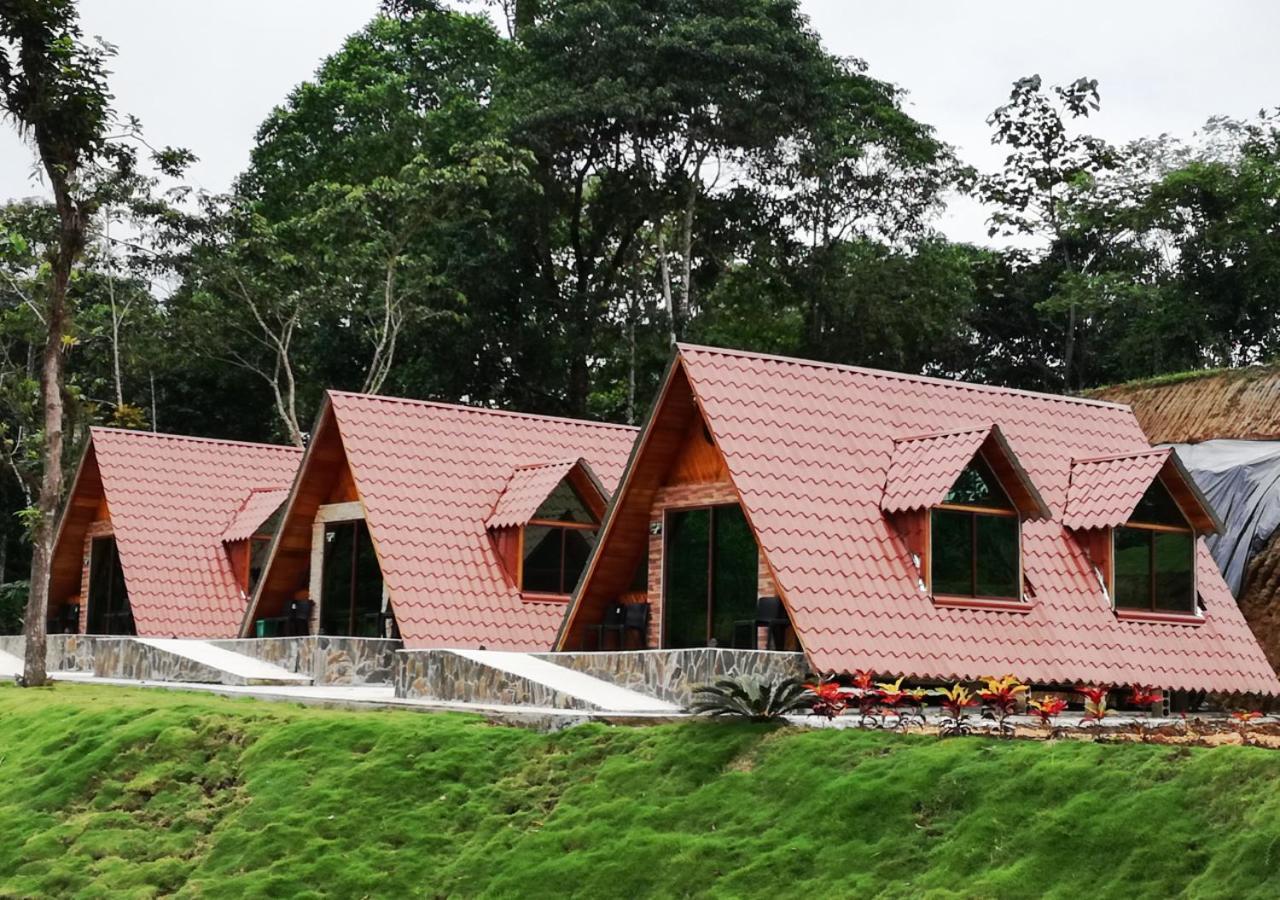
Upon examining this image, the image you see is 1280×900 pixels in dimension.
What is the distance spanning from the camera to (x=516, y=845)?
12.1 m

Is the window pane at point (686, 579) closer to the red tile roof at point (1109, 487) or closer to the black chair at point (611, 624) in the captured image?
the black chair at point (611, 624)

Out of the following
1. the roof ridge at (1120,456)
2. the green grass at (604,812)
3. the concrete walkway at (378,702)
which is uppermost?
the roof ridge at (1120,456)

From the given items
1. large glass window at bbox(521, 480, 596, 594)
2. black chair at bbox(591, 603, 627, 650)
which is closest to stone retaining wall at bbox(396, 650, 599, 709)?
black chair at bbox(591, 603, 627, 650)

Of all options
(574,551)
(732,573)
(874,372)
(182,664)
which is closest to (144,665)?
(182,664)

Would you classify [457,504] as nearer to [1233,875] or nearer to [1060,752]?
[1060,752]

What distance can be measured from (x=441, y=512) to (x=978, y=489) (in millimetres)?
7966

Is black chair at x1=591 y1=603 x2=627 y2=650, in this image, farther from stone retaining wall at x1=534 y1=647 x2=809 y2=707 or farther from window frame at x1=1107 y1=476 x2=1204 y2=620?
window frame at x1=1107 y1=476 x2=1204 y2=620

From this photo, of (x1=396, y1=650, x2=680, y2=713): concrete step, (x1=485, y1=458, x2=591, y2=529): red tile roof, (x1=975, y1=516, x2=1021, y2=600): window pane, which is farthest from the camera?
(x1=485, y1=458, x2=591, y2=529): red tile roof

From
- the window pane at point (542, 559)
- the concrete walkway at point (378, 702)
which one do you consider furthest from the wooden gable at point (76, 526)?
the window pane at point (542, 559)

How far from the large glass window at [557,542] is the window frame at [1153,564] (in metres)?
7.33

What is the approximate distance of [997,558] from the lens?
19.1m

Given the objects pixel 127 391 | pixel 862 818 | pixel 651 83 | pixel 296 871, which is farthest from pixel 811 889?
pixel 127 391

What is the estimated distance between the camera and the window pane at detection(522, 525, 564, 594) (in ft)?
78.4

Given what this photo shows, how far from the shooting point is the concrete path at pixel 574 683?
51.4 ft
